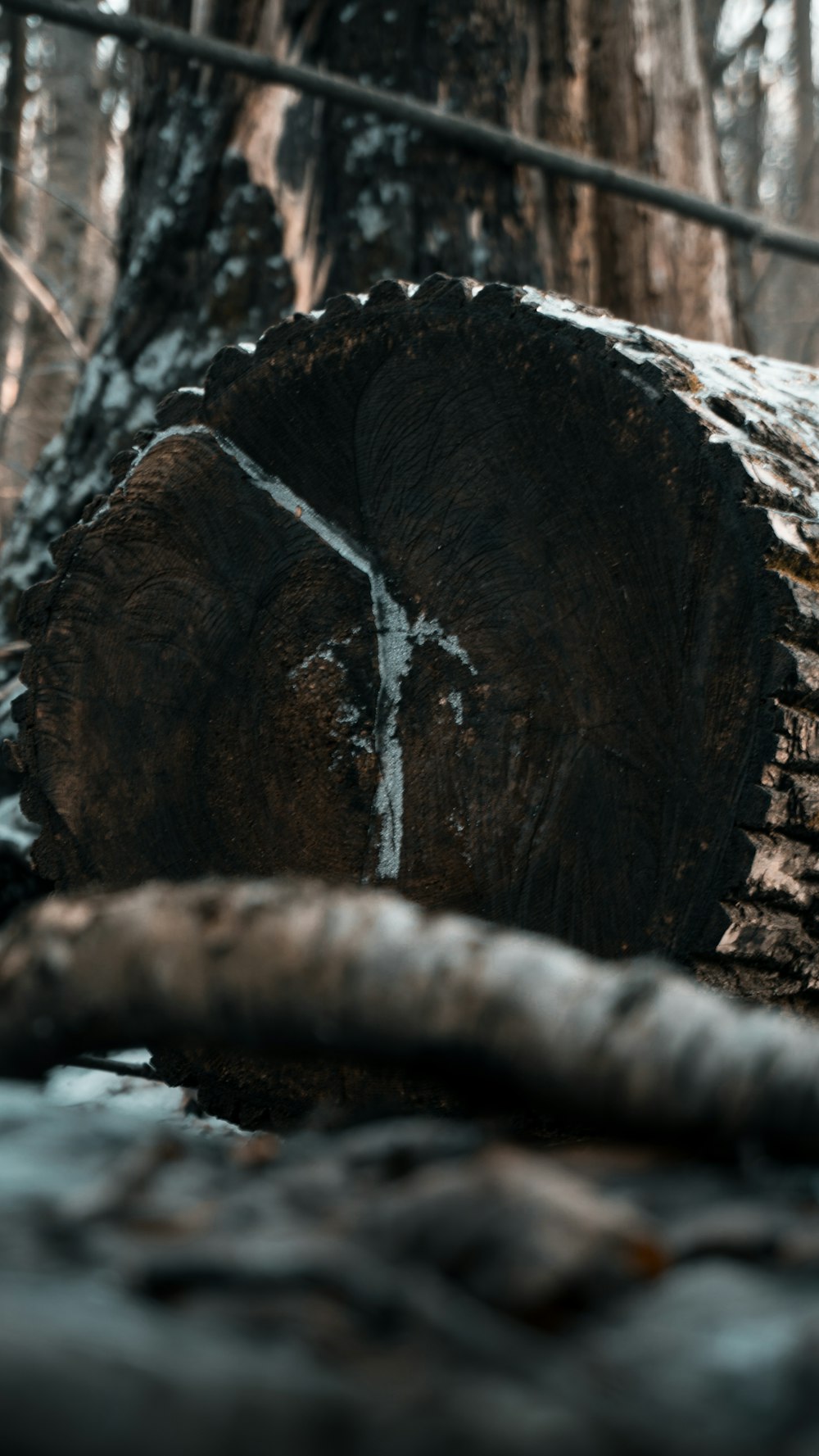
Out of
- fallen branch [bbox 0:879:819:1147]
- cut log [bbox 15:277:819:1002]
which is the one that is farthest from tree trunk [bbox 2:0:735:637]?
fallen branch [bbox 0:879:819:1147]

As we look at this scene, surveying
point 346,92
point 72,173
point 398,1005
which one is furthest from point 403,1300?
point 72,173

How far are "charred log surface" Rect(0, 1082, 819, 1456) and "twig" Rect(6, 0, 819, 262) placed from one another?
2828 millimetres

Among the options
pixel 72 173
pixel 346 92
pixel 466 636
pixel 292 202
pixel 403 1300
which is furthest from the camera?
pixel 72 173

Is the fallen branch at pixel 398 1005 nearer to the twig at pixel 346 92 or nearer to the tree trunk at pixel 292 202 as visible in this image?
the tree trunk at pixel 292 202

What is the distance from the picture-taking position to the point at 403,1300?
1.96 ft

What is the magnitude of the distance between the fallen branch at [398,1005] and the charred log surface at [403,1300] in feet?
0.15

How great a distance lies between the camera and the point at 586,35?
366 cm

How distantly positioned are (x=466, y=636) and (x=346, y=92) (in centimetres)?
199

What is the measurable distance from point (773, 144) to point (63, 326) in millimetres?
15493

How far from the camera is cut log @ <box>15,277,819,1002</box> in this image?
147 centimetres

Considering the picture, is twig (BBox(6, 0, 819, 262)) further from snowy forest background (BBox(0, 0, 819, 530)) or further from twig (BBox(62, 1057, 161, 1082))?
snowy forest background (BBox(0, 0, 819, 530))

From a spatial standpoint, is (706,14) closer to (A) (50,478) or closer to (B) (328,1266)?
(A) (50,478)

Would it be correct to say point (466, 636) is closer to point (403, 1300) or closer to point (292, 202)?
point (403, 1300)

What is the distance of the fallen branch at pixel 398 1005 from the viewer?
0.78 m
